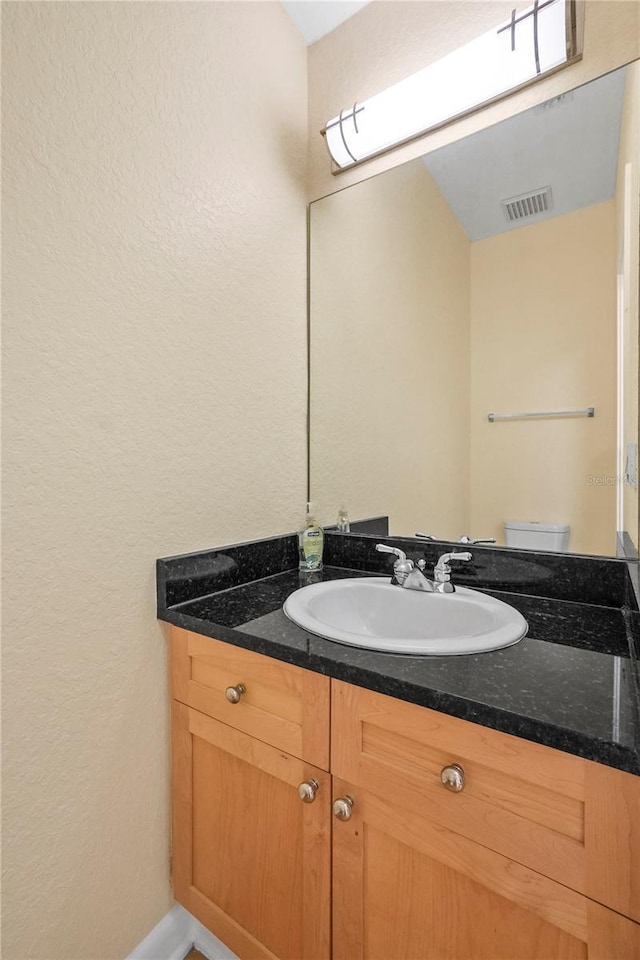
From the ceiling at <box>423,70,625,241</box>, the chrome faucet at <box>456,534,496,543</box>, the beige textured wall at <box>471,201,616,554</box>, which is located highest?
the ceiling at <box>423,70,625,241</box>

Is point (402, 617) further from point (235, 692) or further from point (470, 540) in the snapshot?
point (235, 692)

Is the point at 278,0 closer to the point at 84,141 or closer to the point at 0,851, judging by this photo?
the point at 84,141

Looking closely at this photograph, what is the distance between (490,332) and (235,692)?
1.07 metres

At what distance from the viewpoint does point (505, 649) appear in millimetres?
800

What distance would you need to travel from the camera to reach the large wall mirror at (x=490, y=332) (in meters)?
1.06

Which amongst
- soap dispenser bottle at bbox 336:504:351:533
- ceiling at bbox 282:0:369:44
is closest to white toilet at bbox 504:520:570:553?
soap dispenser bottle at bbox 336:504:351:533

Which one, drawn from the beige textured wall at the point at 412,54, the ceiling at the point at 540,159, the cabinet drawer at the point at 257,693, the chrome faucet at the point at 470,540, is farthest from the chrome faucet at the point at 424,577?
the beige textured wall at the point at 412,54

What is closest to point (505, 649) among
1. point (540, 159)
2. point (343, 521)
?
point (343, 521)

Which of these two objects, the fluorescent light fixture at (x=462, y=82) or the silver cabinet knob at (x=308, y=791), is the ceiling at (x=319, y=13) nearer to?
the fluorescent light fixture at (x=462, y=82)

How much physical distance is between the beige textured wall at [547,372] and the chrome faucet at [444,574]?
16 centimetres

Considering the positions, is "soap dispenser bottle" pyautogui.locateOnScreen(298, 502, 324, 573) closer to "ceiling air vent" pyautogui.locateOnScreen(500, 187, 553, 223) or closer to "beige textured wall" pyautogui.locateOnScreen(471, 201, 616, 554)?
"beige textured wall" pyautogui.locateOnScreen(471, 201, 616, 554)

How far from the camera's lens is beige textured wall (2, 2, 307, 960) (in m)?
0.82

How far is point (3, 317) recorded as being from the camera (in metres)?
0.79

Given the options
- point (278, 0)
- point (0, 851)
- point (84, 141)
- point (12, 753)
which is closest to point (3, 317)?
point (84, 141)
